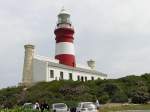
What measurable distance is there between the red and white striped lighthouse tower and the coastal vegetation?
392 inches

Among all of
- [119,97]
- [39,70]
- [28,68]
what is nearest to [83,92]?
[119,97]

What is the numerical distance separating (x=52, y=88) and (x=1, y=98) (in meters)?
7.70

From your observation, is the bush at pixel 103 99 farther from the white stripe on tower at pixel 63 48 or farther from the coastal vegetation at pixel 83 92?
the white stripe on tower at pixel 63 48

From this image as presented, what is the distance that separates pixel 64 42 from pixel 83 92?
16.8m

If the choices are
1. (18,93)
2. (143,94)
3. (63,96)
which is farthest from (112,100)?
(18,93)

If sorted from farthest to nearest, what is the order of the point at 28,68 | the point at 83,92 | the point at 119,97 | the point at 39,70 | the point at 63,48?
the point at 63,48 < the point at 28,68 < the point at 39,70 < the point at 83,92 < the point at 119,97

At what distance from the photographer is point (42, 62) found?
64.0 metres

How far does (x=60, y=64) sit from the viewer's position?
67.4 m

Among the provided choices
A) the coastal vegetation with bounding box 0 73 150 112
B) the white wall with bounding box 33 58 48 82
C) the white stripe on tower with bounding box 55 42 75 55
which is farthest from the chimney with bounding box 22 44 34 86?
the white stripe on tower with bounding box 55 42 75 55

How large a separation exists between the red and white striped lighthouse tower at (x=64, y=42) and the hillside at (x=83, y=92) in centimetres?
1005

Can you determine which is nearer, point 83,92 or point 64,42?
point 83,92

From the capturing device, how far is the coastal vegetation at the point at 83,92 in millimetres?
51188

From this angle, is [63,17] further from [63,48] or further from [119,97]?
[119,97]

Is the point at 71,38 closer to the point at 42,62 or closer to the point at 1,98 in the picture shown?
the point at 42,62
